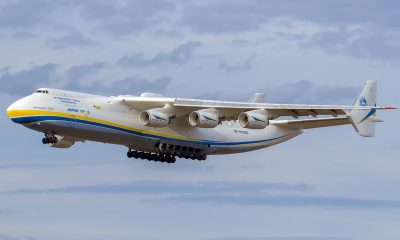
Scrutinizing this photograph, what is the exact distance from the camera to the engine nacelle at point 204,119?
37.7m

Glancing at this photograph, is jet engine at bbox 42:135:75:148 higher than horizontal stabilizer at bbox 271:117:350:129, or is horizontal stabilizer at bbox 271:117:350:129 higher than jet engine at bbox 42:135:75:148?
horizontal stabilizer at bbox 271:117:350:129

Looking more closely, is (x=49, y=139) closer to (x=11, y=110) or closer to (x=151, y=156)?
(x=11, y=110)

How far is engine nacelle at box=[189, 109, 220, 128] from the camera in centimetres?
3772

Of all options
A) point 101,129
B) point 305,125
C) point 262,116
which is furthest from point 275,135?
point 101,129

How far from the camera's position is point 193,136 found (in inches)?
1563

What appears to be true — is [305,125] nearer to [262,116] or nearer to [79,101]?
[262,116]

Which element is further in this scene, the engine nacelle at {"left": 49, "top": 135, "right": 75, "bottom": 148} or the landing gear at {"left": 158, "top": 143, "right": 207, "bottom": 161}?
the engine nacelle at {"left": 49, "top": 135, "right": 75, "bottom": 148}

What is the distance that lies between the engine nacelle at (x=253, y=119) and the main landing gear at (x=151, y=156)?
3.28m

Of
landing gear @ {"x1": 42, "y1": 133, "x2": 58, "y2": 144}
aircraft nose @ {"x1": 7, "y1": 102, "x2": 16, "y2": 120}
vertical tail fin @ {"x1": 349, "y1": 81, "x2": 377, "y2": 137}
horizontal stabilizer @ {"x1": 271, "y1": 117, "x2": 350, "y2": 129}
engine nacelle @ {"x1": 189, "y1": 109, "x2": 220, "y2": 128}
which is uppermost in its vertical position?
horizontal stabilizer @ {"x1": 271, "y1": 117, "x2": 350, "y2": 129}

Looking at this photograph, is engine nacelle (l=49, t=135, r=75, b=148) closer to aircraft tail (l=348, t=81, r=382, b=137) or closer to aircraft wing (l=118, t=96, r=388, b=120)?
aircraft wing (l=118, t=96, r=388, b=120)

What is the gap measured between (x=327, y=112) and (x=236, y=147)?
391 cm

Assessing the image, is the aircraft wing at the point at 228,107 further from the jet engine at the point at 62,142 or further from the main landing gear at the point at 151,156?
the jet engine at the point at 62,142

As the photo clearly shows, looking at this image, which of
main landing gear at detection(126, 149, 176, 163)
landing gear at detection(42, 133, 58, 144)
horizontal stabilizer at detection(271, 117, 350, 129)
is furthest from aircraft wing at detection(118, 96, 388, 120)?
landing gear at detection(42, 133, 58, 144)

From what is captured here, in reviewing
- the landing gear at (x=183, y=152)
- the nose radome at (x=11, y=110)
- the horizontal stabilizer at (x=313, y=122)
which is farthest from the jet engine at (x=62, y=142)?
the horizontal stabilizer at (x=313, y=122)
